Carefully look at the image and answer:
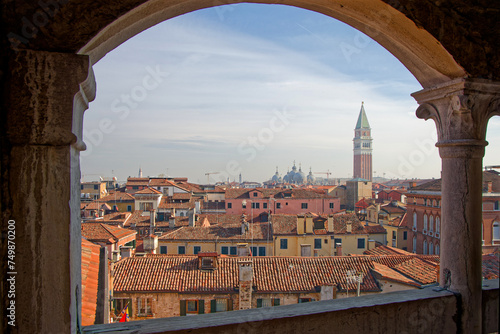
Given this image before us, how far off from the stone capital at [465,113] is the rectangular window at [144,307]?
11.6 meters

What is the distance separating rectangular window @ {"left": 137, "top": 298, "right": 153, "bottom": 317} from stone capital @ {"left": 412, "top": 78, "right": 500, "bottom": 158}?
38.2ft

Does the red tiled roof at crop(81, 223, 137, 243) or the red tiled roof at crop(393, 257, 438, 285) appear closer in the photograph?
the red tiled roof at crop(393, 257, 438, 285)

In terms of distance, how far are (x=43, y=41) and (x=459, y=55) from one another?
2.03 m

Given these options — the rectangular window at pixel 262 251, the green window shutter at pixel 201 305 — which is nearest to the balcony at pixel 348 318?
the green window shutter at pixel 201 305

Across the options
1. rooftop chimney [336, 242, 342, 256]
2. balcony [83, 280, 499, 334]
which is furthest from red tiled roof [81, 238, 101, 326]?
rooftop chimney [336, 242, 342, 256]

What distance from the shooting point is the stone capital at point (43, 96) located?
1.35 metres

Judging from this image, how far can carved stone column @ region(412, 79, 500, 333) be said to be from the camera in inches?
83.3

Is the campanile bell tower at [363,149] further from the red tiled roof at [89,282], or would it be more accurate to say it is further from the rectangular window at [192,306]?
the red tiled roof at [89,282]

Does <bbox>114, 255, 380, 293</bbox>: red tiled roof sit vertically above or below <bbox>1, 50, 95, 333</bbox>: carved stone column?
below

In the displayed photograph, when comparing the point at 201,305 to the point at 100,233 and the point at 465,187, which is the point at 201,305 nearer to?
the point at 100,233

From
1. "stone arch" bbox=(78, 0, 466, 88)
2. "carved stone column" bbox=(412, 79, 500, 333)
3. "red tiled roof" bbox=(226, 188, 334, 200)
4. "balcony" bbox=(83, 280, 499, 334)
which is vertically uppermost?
"stone arch" bbox=(78, 0, 466, 88)

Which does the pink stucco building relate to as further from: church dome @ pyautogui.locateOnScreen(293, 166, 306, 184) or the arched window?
church dome @ pyautogui.locateOnScreen(293, 166, 306, 184)

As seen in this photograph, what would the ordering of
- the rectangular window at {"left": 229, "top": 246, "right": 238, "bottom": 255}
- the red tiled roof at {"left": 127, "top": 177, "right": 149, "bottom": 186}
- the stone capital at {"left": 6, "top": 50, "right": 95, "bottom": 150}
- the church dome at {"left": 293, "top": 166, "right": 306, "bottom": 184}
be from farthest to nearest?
the church dome at {"left": 293, "top": 166, "right": 306, "bottom": 184}
the red tiled roof at {"left": 127, "top": 177, "right": 149, "bottom": 186}
the rectangular window at {"left": 229, "top": 246, "right": 238, "bottom": 255}
the stone capital at {"left": 6, "top": 50, "right": 95, "bottom": 150}

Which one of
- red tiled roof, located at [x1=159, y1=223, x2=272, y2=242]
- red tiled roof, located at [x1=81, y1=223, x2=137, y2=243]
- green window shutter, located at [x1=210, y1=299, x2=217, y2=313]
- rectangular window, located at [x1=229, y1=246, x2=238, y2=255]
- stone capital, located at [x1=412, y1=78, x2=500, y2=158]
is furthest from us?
red tiled roof, located at [x1=159, y1=223, x2=272, y2=242]
